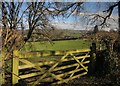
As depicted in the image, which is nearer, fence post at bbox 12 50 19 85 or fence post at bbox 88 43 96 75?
fence post at bbox 12 50 19 85

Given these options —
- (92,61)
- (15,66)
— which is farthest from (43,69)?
(92,61)

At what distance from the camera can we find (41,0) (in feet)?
43.1

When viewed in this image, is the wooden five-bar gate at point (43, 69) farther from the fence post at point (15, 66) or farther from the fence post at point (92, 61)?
the fence post at point (92, 61)

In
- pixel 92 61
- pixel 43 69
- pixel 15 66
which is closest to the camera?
pixel 15 66

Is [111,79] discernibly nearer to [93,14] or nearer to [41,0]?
[41,0]

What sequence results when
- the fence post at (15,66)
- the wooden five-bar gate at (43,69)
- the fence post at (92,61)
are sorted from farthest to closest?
the fence post at (92,61)
the wooden five-bar gate at (43,69)
the fence post at (15,66)

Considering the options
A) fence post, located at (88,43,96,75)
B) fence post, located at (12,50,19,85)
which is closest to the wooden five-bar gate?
fence post, located at (12,50,19,85)

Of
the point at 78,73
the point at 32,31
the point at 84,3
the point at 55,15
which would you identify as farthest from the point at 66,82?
the point at 84,3

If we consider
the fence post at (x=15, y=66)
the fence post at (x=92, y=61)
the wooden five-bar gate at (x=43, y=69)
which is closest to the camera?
the fence post at (x=15, y=66)

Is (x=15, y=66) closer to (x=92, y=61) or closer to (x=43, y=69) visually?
(x=43, y=69)

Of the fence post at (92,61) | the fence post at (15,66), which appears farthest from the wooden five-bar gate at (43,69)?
the fence post at (92,61)

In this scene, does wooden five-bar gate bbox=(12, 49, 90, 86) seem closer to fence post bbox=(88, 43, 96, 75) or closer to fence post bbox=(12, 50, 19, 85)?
fence post bbox=(12, 50, 19, 85)

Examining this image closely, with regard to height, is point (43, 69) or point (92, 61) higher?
point (43, 69)

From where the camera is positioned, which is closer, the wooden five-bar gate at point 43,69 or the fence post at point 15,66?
the fence post at point 15,66
